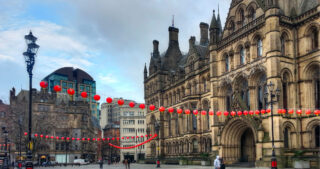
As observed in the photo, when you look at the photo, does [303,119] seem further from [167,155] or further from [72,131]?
[72,131]

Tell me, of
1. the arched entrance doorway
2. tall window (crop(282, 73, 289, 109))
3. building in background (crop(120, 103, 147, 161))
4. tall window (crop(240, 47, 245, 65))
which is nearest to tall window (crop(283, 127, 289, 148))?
tall window (crop(282, 73, 289, 109))

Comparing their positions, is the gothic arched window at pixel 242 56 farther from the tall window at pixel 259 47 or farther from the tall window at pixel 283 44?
the tall window at pixel 283 44

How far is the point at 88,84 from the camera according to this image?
16325 cm

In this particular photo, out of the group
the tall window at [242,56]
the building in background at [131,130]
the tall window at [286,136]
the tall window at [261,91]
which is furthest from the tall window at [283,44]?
the building in background at [131,130]

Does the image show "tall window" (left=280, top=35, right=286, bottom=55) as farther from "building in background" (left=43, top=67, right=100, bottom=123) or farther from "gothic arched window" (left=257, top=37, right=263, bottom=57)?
"building in background" (left=43, top=67, right=100, bottom=123)

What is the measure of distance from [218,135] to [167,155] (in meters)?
22.7

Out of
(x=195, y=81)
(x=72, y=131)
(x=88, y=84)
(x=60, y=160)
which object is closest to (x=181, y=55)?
(x=195, y=81)

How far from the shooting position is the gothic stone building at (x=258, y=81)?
35.7m

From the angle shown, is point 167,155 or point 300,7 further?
point 167,155

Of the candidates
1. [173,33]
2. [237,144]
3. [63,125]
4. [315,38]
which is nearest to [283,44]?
[315,38]

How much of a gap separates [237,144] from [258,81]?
28.3ft

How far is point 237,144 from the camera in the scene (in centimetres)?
4341

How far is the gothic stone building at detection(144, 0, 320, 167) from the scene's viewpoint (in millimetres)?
35688

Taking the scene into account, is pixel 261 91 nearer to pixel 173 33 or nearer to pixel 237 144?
pixel 237 144
